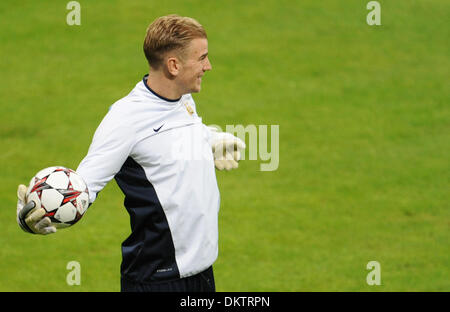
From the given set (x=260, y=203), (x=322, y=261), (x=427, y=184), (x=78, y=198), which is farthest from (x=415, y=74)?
(x=78, y=198)

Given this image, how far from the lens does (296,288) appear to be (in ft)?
29.7

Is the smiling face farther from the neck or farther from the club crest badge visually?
the club crest badge

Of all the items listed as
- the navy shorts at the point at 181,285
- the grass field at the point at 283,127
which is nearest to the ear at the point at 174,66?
the navy shorts at the point at 181,285

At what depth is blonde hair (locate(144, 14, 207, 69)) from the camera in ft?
16.9

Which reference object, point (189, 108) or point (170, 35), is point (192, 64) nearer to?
point (170, 35)

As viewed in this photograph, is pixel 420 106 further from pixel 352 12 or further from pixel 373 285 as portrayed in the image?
pixel 373 285

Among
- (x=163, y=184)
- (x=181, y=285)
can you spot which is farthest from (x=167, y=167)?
(x=181, y=285)

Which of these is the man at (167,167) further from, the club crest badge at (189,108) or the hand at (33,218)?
the hand at (33,218)

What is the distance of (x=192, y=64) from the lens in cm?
523

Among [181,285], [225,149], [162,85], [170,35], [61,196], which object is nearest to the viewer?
[61,196]

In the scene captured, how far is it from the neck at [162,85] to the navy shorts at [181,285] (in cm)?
118

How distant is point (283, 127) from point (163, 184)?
9.28 metres

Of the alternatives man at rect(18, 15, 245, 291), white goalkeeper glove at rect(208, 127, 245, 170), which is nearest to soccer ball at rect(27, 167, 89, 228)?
man at rect(18, 15, 245, 291)

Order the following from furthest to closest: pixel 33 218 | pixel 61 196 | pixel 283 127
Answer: pixel 283 127, pixel 61 196, pixel 33 218
